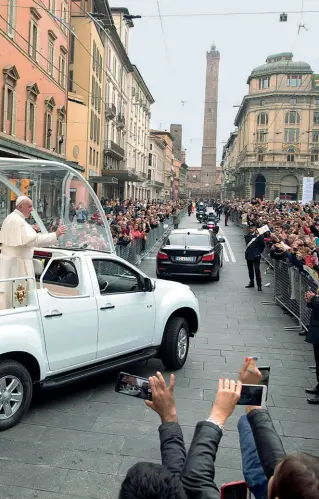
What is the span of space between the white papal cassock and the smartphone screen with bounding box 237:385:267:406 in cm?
418

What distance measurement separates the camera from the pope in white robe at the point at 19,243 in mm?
6074

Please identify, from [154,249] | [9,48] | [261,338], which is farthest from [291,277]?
[9,48]

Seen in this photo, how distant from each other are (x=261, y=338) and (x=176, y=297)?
2.50 m

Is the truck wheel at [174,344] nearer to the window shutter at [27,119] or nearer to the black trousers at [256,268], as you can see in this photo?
the black trousers at [256,268]

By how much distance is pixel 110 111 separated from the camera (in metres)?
48.1

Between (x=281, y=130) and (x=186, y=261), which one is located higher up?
(x=281, y=130)

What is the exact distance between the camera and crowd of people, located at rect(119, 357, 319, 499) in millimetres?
1661

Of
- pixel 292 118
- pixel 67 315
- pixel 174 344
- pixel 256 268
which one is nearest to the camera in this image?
pixel 67 315

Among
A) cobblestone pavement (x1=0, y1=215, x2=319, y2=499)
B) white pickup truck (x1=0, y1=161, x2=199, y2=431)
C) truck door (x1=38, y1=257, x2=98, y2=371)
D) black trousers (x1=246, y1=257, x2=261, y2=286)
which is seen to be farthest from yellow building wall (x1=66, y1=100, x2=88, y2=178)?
Result: truck door (x1=38, y1=257, x2=98, y2=371)

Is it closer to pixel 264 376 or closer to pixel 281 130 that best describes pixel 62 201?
pixel 264 376

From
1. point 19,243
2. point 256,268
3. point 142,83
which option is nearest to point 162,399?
point 19,243

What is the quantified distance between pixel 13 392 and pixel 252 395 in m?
3.33

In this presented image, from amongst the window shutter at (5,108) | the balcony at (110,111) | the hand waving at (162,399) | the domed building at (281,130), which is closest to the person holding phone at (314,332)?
the hand waving at (162,399)

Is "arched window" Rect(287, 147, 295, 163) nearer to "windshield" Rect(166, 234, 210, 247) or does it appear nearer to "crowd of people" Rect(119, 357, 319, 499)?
"windshield" Rect(166, 234, 210, 247)
